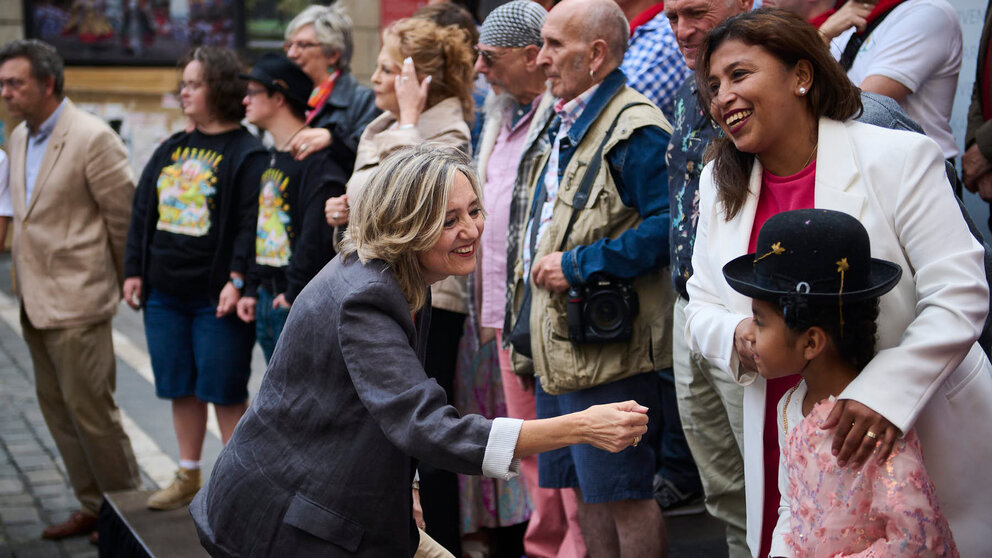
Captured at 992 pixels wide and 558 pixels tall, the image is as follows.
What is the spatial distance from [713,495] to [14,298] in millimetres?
9080

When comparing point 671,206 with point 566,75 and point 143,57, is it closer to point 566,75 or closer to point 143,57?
point 566,75

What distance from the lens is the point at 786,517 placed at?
100 inches

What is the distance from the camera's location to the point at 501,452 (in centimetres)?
245

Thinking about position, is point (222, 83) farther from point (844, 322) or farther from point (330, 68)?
point (844, 322)

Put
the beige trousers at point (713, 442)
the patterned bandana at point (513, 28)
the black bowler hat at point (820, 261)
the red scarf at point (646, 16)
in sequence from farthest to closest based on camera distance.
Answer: the red scarf at point (646, 16) → the patterned bandana at point (513, 28) → the beige trousers at point (713, 442) → the black bowler hat at point (820, 261)

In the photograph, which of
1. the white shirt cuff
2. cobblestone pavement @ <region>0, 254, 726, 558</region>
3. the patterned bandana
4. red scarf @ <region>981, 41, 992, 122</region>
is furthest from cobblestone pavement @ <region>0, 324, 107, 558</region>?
red scarf @ <region>981, 41, 992, 122</region>

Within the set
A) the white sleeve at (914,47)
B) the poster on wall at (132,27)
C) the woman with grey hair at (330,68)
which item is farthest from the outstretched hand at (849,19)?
the poster on wall at (132,27)

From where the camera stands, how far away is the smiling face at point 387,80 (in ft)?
15.4

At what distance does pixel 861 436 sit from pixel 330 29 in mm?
4486

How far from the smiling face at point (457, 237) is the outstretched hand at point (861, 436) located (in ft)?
3.23

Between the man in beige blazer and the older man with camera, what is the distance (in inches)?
104

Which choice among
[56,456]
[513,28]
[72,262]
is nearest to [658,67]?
[513,28]

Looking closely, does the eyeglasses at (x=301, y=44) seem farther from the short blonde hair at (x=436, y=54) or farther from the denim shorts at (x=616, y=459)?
the denim shorts at (x=616, y=459)

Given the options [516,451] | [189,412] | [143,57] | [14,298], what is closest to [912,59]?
[516,451]
